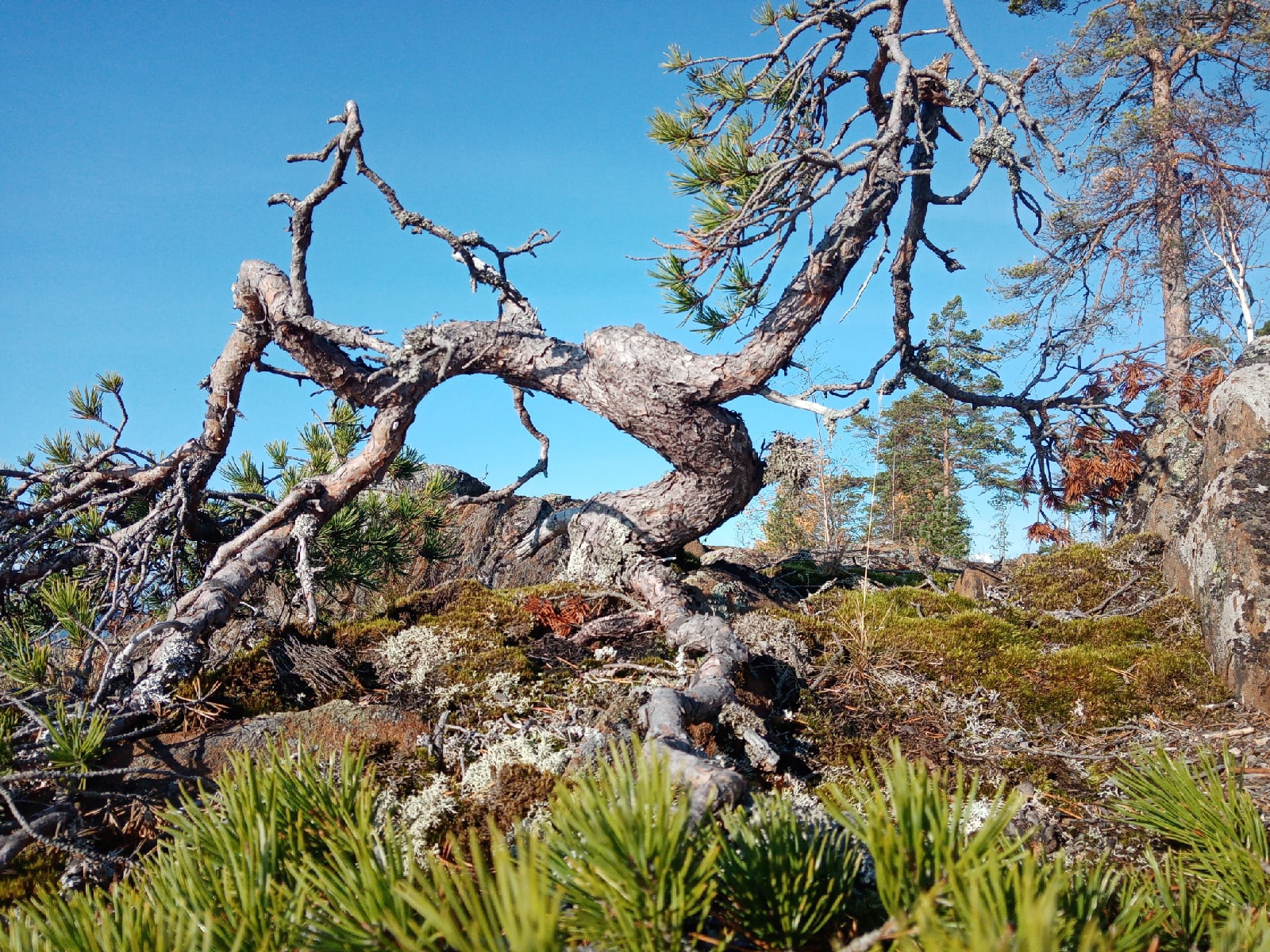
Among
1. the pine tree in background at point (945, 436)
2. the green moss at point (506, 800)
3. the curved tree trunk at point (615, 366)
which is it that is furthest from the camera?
the pine tree in background at point (945, 436)

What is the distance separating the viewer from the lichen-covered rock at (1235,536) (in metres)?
3.29

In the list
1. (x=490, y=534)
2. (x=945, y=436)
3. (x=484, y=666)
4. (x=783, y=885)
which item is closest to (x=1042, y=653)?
(x=484, y=666)

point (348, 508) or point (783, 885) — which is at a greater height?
point (348, 508)

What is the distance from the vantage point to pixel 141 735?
2.64 metres

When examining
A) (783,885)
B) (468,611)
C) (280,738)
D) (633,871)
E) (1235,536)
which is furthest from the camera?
(468,611)

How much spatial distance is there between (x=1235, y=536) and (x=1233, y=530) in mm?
47

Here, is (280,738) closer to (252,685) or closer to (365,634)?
(252,685)

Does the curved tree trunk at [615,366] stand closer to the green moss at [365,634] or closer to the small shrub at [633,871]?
the green moss at [365,634]

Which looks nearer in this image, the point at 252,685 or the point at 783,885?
the point at 783,885

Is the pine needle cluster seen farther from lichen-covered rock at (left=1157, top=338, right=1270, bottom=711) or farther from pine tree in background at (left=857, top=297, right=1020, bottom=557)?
pine tree in background at (left=857, top=297, right=1020, bottom=557)

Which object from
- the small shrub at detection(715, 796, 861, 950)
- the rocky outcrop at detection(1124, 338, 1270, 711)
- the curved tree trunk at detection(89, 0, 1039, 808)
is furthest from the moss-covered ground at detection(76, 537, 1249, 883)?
the small shrub at detection(715, 796, 861, 950)

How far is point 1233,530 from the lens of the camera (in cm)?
363

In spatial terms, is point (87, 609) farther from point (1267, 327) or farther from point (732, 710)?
point (1267, 327)

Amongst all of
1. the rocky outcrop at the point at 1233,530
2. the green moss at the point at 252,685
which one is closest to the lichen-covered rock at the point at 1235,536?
the rocky outcrop at the point at 1233,530
